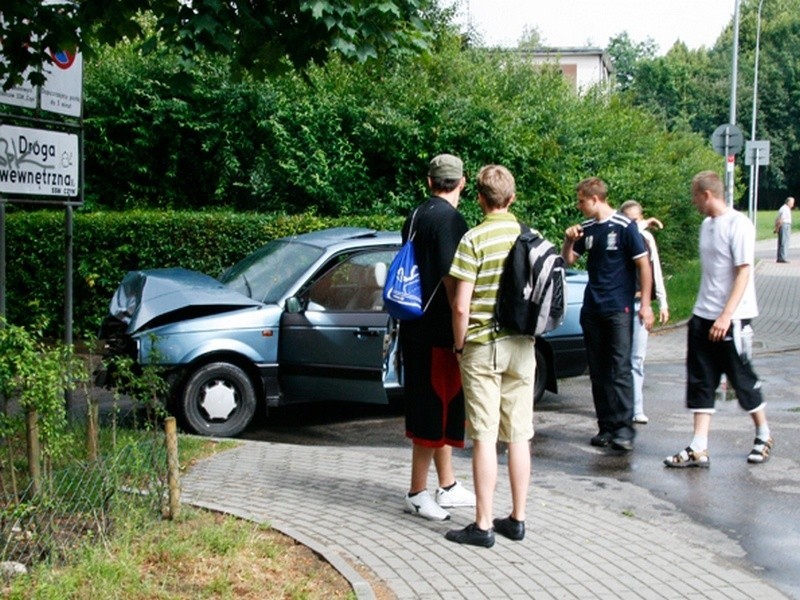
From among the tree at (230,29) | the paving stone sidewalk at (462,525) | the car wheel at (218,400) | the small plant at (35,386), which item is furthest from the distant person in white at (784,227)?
the small plant at (35,386)

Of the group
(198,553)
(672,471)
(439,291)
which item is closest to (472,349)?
(439,291)

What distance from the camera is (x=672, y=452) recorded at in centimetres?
854

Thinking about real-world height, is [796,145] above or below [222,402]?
above

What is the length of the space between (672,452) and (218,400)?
3.67m

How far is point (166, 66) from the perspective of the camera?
16.8m

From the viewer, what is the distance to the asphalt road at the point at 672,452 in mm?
6461

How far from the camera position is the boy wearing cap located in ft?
19.9

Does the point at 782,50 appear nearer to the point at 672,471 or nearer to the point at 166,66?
the point at 166,66

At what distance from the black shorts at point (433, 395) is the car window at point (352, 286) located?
321cm

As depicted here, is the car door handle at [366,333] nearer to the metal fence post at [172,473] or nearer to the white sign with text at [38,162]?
the white sign with text at [38,162]

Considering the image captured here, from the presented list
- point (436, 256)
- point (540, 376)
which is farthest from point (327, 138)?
point (436, 256)

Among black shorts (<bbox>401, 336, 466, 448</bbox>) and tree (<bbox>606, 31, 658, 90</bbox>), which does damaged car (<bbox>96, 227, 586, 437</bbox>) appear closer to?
black shorts (<bbox>401, 336, 466, 448</bbox>)

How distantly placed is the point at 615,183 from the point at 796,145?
62.1m

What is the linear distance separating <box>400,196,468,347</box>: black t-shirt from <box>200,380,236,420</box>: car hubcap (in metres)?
3.41
